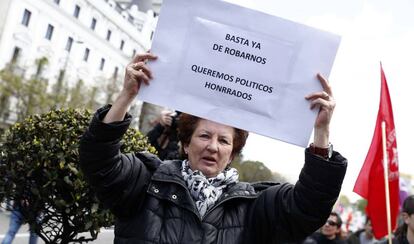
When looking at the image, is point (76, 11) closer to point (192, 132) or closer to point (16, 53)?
point (16, 53)

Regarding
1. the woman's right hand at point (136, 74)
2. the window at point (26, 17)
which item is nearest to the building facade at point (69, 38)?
the window at point (26, 17)

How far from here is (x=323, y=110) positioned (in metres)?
2.18

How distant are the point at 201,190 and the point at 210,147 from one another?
0.67 feet

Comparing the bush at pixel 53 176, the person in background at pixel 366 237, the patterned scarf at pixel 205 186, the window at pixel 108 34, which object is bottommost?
the person in background at pixel 366 237

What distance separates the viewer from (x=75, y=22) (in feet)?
136

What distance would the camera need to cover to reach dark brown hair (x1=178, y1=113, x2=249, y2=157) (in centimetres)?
240

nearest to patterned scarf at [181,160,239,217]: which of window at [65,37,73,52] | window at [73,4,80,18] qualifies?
window at [65,37,73,52]

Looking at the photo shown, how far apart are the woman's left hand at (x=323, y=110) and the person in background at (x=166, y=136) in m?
2.67

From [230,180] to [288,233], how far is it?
A: 1.18 feet

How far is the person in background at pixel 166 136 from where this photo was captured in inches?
191

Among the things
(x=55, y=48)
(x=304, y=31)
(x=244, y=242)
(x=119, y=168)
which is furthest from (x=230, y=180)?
(x=55, y=48)

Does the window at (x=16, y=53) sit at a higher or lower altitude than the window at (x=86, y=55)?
lower

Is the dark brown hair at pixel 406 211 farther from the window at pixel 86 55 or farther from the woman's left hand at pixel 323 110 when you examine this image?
the window at pixel 86 55

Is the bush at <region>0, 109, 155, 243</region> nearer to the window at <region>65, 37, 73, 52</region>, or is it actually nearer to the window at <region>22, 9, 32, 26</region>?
the window at <region>22, 9, 32, 26</region>
